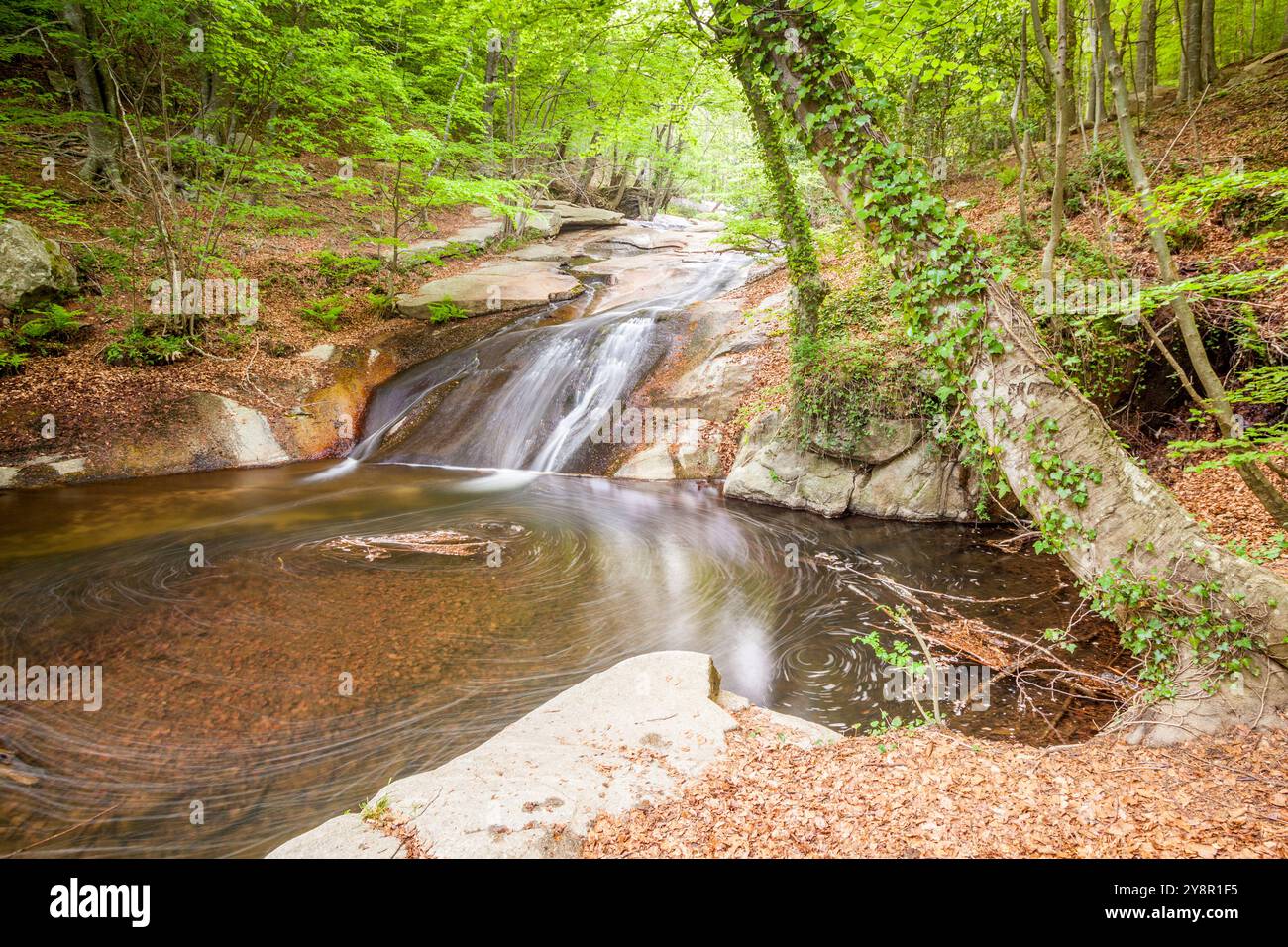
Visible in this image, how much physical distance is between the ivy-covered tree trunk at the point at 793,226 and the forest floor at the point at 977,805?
693 cm

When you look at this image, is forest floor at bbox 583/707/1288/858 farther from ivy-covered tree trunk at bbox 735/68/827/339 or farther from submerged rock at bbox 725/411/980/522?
ivy-covered tree trunk at bbox 735/68/827/339

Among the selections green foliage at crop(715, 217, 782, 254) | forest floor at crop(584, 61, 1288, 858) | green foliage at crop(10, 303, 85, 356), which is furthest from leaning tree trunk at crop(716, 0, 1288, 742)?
green foliage at crop(10, 303, 85, 356)

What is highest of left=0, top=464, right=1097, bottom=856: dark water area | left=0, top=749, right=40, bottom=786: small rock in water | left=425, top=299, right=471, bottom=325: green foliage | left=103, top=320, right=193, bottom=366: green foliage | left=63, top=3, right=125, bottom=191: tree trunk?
left=63, top=3, right=125, bottom=191: tree trunk

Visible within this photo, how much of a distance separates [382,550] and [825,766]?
227 inches

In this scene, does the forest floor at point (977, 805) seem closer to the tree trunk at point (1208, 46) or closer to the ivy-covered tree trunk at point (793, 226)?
the ivy-covered tree trunk at point (793, 226)

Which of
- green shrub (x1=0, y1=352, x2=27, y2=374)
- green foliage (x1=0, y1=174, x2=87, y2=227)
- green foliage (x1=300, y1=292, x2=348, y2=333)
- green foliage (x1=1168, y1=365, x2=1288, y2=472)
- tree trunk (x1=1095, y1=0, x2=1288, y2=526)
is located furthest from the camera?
green foliage (x1=300, y1=292, x2=348, y2=333)

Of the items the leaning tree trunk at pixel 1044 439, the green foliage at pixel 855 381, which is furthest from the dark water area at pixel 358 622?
the green foliage at pixel 855 381

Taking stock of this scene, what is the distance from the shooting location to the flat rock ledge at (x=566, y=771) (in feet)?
6.97

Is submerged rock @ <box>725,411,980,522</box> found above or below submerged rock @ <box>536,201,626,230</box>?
below

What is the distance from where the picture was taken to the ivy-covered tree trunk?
25.8ft

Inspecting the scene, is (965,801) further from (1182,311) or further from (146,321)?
(146,321)

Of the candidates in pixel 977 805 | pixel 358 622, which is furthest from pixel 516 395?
pixel 977 805

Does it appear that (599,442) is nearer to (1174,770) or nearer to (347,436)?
(347,436)

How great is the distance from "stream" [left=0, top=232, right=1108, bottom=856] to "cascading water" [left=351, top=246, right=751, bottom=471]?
2.82ft
